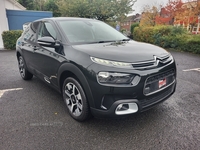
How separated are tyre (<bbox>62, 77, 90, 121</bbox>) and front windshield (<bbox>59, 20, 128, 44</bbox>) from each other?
712mm

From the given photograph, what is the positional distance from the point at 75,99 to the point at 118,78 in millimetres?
920

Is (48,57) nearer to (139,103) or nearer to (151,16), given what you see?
(139,103)

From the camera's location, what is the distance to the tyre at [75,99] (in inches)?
92.5

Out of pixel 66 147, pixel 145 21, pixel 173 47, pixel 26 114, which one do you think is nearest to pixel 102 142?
pixel 66 147

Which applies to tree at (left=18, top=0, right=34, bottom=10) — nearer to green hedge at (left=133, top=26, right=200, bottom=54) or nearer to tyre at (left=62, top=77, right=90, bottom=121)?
green hedge at (left=133, top=26, right=200, bottom=54)

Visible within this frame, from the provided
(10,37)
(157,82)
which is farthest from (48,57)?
(10,37)

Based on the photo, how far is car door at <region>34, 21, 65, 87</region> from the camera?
273cm

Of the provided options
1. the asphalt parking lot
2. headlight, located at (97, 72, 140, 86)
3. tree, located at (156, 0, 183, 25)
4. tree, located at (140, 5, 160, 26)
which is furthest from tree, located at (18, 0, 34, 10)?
headlight, located at (97, 72, 140, 86)

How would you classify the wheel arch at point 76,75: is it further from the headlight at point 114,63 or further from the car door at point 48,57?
the headlight at point 114,63

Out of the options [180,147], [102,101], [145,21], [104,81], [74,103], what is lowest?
[180,147]

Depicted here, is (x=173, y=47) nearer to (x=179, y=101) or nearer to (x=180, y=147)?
(x=179, y=101)

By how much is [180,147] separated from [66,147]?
1.46 meters

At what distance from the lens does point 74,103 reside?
2662 mm

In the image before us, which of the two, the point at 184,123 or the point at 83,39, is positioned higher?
the point at 83,39
